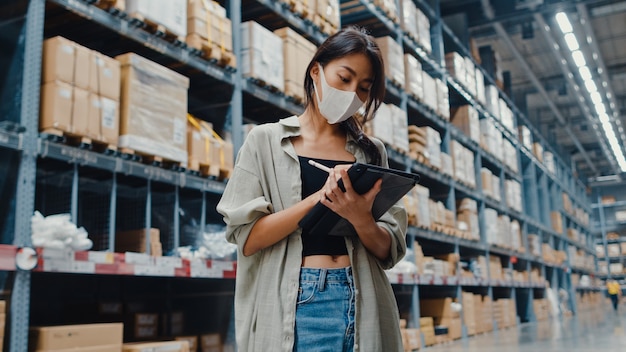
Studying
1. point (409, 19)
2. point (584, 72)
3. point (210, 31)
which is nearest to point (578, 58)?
point (584, 72)

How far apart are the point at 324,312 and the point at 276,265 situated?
6.5 inches

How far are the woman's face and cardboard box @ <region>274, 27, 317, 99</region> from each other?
12.4ft

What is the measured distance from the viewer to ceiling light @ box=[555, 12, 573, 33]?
35.8 feet

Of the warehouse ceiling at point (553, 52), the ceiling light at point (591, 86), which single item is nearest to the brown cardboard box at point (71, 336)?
the warehouse ceiling at point (553, 52)

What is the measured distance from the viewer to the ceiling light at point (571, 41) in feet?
37.8

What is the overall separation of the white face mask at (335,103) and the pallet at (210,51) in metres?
3.10

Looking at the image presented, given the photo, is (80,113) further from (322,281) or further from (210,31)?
(322,281)

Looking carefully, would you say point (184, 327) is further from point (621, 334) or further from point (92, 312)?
point (621, 334)

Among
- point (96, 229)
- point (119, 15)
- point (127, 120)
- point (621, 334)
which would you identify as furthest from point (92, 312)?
point (621, 334)

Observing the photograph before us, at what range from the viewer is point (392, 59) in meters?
7.69

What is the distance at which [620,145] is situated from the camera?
22.2 meters

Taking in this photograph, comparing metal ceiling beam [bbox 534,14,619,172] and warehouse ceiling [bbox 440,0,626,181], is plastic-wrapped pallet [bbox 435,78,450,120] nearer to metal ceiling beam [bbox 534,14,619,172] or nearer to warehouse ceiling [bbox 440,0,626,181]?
warehouse ceiling [bbox 440,0,626,181]

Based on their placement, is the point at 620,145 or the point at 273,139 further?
the point at 620,145

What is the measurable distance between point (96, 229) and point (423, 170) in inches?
199
